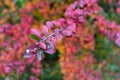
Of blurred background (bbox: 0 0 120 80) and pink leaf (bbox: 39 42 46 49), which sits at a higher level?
pink leaf (bbox: 39 42 46 49)

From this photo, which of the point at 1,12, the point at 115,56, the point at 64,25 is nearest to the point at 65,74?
the point at 1,12

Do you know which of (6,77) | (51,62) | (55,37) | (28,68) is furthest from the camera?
(51,62)

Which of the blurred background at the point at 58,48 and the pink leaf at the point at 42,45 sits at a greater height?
the pink leaf at the point at 42,45

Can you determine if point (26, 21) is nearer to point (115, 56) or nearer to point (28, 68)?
point (28, 68)

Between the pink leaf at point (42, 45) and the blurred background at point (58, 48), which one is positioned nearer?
the pink leaf at point (42, 45)

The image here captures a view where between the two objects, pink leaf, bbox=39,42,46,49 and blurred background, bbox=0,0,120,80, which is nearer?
pink leaf, bbox=39,42,46,49

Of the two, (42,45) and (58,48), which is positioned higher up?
(42,45)

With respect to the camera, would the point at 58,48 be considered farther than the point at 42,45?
Yes

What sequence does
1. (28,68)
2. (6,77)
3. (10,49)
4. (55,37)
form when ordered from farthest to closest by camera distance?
(28,68)
(6,77)
(10,49)
(55,37)
